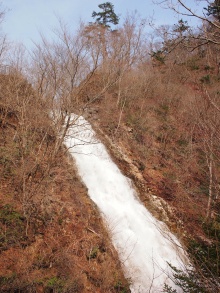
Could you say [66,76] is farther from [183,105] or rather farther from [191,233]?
[183,105]

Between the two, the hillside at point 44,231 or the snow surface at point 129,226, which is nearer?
the hillside at point 44,231

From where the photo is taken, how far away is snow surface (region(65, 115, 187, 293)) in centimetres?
721

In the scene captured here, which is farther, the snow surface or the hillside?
the snow surface

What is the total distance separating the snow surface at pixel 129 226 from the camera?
721 cm

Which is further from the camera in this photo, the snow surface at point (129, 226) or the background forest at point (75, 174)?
the snow surface at point (129, 226)

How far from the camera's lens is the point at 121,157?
12.8 meters

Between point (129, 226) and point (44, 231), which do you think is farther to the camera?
point (129, 226)

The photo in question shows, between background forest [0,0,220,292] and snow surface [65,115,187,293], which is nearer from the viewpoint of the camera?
background forest [0,0,220,292]

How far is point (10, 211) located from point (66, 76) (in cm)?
474

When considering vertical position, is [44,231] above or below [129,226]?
above

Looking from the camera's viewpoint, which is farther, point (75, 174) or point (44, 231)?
point (75, 174)

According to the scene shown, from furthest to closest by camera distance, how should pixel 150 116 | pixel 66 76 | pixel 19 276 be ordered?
1. pixel 150 116
2. pixel 66 76
3. pixel 19 276

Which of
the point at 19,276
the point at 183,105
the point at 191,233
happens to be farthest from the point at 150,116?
the point at 19,276

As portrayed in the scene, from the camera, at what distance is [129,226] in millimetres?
8820
